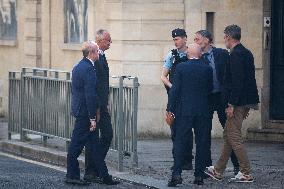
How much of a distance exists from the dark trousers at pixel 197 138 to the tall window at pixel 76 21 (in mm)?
8162

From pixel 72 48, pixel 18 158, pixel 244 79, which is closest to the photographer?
pixel 244 79

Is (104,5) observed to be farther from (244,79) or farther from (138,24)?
(244,79)

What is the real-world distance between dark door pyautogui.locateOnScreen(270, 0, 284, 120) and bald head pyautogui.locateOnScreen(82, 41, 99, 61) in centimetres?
639

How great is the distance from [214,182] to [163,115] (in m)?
5.54

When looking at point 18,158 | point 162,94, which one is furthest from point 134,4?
point 18,158

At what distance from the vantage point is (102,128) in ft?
52.2

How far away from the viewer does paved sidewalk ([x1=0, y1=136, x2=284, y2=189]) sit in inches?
607

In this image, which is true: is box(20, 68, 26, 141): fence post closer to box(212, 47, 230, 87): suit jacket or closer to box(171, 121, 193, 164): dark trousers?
box(171, 121, 193, 164): dark trousers

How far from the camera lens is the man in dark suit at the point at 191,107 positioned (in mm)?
15062

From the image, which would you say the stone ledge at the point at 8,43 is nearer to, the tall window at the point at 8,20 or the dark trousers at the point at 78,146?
the tall window at the point at 8,20

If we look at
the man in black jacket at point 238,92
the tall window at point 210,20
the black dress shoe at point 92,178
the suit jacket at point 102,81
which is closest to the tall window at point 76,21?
the tall window at point 210,20

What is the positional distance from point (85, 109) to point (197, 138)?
1.53m

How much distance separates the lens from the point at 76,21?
23500mm

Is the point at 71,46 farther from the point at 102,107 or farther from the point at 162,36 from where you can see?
the point at 102,107
